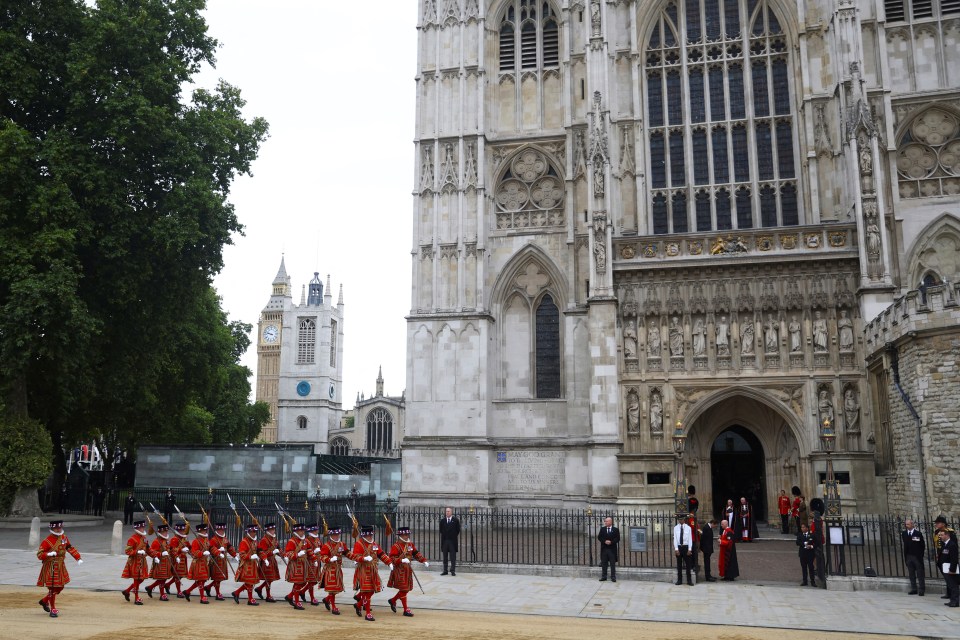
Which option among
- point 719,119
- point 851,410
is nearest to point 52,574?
point 851,410

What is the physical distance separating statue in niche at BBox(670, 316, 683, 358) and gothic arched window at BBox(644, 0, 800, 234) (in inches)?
168

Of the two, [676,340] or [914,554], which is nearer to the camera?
[914,554]

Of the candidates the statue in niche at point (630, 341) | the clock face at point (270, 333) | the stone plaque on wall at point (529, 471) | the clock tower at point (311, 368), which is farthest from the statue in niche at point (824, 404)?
the clock face at point (270, 333)

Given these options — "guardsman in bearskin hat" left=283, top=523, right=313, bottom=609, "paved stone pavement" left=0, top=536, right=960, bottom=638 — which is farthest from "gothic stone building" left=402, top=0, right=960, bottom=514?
"guardsman in bearskin hat" left=283, top=523, right=313, bottom=609

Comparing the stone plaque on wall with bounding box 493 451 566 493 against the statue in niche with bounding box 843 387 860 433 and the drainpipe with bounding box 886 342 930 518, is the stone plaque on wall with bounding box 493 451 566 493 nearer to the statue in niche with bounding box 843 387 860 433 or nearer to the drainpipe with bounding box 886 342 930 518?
the statue in niche with bounding box 843 387 860 433

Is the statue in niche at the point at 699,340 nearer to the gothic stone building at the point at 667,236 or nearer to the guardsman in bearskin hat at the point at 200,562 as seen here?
the gothic stone building at the point at 667,236

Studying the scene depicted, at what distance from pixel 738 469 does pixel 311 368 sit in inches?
3596

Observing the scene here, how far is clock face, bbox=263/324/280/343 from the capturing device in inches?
5482

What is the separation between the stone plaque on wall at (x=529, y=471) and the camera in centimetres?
2753

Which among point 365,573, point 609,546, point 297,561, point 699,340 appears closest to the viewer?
point 365,573

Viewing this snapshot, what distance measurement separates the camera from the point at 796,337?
2536cm

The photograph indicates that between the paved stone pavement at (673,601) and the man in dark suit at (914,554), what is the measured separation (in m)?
0.30

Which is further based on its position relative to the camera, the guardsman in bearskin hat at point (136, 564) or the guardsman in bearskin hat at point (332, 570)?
the guardsman in bearskin hat at point (136, 564)

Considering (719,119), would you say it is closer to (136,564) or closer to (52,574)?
(136,564)
